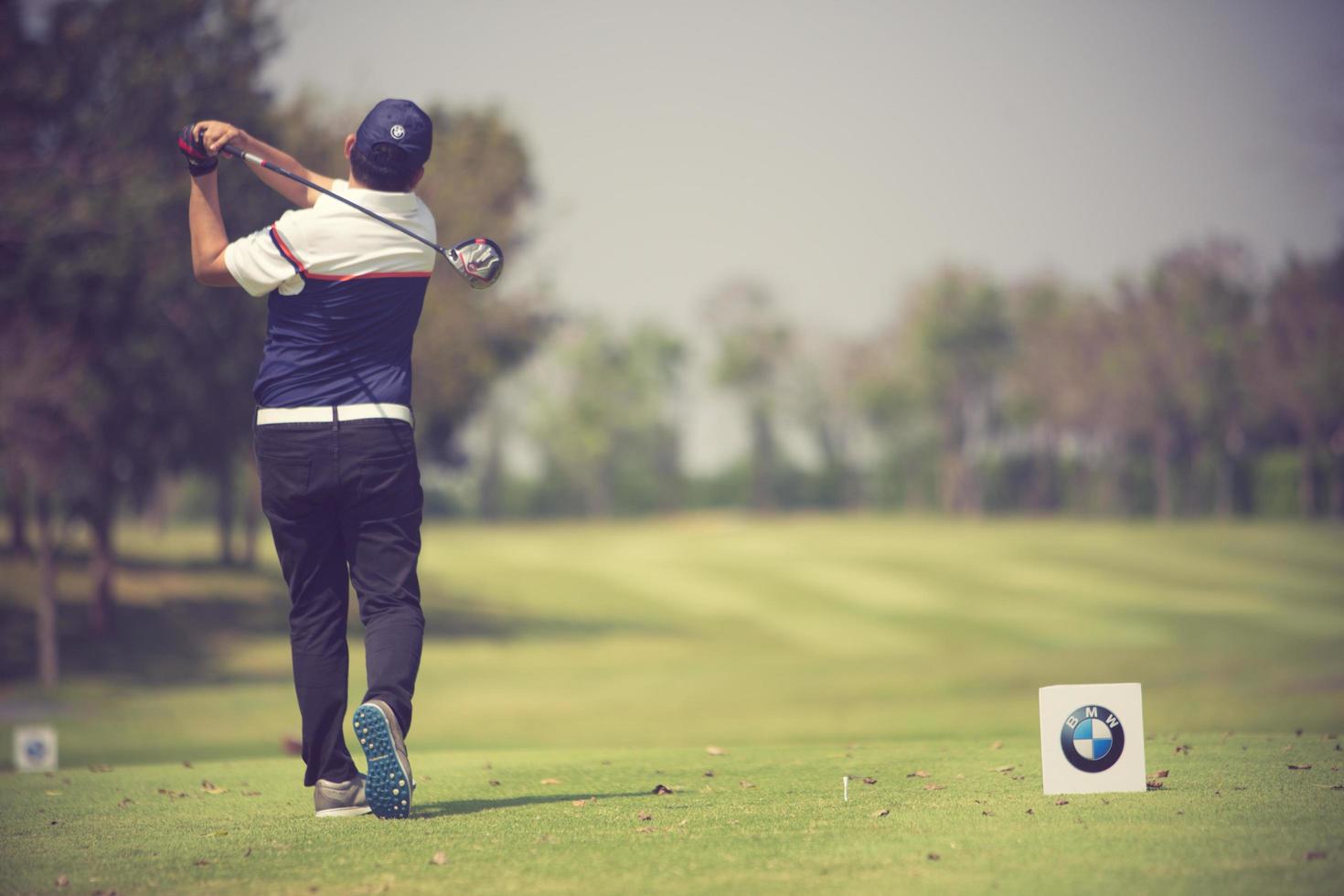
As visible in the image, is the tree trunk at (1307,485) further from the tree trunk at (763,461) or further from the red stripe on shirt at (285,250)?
the red stripe on shirt at (285,250)

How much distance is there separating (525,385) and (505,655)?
70185mm

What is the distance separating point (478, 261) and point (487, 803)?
2.24m

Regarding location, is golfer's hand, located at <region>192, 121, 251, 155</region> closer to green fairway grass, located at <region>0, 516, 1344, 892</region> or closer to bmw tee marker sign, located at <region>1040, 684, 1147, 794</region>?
Answer: green fairway grass, located at <region>0, 516, 1344, 892</region>

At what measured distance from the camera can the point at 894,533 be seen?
5922 centimetres

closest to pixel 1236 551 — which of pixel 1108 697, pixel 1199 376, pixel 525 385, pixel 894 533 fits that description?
pixel 894 533

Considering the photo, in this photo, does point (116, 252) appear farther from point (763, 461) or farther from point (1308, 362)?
point (763, 461)

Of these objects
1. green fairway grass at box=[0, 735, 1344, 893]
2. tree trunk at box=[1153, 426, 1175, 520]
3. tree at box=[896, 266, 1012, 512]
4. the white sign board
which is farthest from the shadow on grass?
tree at box=[896, 266, 1012, 512]

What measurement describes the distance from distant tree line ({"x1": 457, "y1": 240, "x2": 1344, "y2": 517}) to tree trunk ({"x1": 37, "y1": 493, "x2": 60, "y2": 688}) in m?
62.3

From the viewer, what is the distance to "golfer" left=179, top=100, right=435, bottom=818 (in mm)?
5461

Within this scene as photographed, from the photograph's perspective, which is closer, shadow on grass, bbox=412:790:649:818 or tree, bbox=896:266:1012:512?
shadow on grass, bbox=412:790:649:818

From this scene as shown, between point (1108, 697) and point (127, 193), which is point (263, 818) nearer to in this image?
point (1108, 697)

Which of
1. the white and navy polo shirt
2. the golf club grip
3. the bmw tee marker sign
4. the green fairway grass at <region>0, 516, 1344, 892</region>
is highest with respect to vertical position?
the golf club grip

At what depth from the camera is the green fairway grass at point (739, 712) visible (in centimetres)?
448

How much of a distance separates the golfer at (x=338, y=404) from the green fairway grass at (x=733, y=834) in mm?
550
